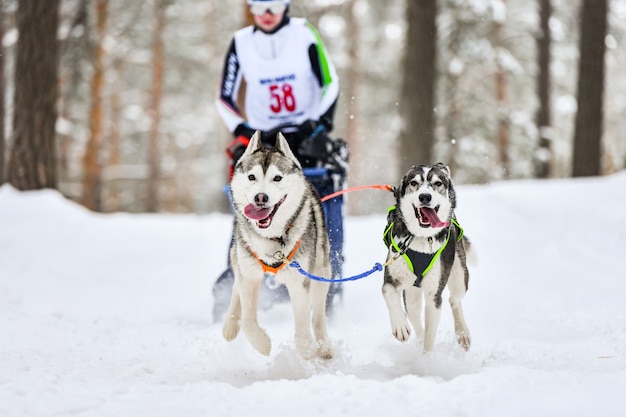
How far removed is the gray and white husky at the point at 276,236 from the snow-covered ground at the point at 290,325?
0.18 metres

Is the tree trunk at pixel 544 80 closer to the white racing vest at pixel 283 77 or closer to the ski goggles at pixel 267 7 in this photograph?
the white racing vest at pixel 283 77

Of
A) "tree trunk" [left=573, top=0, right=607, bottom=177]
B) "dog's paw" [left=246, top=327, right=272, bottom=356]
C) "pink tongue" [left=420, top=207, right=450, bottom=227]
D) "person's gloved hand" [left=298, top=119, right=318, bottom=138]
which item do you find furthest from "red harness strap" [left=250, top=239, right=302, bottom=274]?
"tree trunk" [left=573, top=0, right=607, bottom=177]

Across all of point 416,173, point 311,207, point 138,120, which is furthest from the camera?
point 138,120

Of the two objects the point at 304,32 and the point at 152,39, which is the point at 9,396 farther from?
the point at 152,39

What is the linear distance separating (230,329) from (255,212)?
1001 mm

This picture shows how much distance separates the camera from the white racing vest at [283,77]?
15.2 ft

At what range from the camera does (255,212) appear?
3.15 m

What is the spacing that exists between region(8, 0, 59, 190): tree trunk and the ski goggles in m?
4.75

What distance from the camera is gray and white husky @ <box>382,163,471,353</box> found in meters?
3.05

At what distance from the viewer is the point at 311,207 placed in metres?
3.66

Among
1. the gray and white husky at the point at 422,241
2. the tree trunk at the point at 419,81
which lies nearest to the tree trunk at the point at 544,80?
the tree trunk at the point at 419,81

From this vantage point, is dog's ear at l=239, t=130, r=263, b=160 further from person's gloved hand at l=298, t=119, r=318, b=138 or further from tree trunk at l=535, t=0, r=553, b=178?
tree trunk at l=535, t=0, r=553, b=178

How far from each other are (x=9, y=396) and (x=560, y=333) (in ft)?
11.6

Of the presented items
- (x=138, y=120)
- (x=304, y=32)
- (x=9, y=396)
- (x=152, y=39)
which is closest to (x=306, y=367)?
(x=9, y=396)
